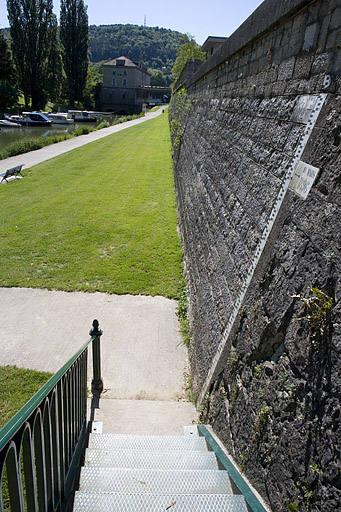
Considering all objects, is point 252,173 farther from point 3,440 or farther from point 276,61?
point 3,440

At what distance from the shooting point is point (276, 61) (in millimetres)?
3092

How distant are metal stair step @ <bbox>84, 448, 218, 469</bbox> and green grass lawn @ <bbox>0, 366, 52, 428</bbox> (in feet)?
4.90

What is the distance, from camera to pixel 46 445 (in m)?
2.06

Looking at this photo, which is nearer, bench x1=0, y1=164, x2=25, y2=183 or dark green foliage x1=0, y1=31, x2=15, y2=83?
bench x1=0, y1=164, x2=25, y2=183

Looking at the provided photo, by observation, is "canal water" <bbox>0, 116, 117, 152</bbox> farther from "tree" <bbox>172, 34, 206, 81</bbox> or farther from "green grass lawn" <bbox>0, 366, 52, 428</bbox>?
"green grass lawn" <bbox>0, 366, 52, 428</bbox>

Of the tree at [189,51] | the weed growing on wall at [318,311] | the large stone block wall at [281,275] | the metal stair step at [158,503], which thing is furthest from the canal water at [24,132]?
the weed growing on wall at [318,311]

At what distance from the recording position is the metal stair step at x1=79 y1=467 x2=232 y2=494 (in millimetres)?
2254

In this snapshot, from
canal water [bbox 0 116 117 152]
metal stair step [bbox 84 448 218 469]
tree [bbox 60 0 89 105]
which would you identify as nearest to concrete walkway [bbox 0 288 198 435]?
metal stair step [bbox 84 448 218 469]

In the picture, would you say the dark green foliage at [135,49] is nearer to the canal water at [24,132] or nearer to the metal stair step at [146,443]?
the canal water at [24,132]

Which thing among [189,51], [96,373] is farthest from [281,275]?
[189,51]

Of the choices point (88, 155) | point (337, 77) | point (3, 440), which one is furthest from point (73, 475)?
point (88, 155)

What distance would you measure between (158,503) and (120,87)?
271 feet

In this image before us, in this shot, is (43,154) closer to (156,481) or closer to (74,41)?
(156,481)

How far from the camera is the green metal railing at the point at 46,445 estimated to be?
54.1 inches
